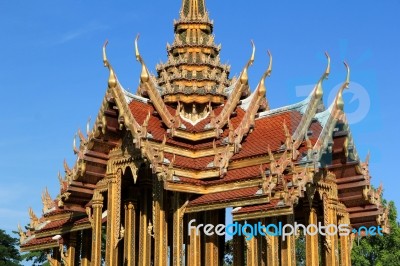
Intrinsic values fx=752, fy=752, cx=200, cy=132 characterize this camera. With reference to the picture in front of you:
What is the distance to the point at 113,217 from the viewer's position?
16.8 meters

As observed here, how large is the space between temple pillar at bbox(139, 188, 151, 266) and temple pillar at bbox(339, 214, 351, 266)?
4.54 meters

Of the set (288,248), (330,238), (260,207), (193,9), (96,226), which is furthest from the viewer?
(193,9)

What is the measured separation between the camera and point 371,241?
30047 millimetres

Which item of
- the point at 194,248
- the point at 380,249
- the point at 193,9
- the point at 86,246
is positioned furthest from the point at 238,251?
the point at 380,249

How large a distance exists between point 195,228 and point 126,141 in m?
2.66

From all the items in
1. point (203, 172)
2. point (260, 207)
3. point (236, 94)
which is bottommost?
point (260, 207)

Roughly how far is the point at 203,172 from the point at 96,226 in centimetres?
305

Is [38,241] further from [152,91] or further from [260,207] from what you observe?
[260,207]

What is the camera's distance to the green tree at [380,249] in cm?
2889

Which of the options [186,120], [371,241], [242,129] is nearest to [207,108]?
[186,120]

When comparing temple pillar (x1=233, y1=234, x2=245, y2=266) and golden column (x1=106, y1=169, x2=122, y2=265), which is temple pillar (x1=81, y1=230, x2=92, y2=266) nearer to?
golden column (x1=106, y1=169, x2=122, y2=265)

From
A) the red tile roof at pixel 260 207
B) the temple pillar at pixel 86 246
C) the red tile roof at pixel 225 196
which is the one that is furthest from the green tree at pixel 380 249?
the red tile roof at pixel 260 207

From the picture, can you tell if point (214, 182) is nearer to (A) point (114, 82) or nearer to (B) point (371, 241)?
(A) point (114, 82)

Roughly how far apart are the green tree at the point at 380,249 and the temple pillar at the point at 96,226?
1469 centimetres
